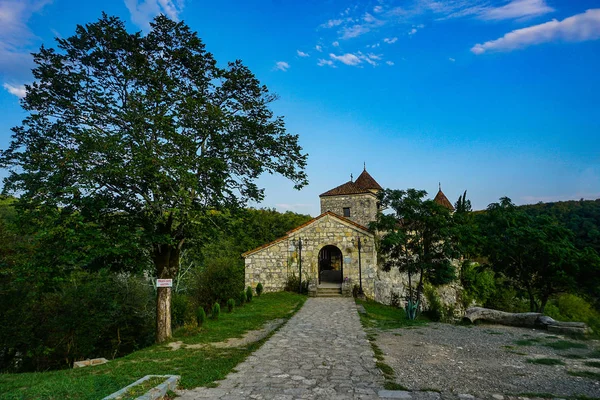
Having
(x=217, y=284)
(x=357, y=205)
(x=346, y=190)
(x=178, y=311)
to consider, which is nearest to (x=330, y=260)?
(x=357, y=205)

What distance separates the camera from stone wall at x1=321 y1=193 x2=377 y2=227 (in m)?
27.3

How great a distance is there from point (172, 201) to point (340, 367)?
5.62 m

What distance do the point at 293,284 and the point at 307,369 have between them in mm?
13621

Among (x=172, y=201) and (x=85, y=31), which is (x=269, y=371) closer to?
(x=172, y=201)

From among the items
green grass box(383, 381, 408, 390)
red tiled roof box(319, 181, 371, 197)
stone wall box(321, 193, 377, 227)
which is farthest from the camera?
red tiled roof box(319, 181, 371, 197)

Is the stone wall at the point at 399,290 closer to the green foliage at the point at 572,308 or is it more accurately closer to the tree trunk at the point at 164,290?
the green foliage at the point at 572,308

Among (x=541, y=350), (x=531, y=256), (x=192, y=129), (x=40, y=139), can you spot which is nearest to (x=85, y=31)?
(x=40, y=139)

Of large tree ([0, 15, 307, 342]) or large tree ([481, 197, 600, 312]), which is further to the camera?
large tree ([481, 197, 600, 312])

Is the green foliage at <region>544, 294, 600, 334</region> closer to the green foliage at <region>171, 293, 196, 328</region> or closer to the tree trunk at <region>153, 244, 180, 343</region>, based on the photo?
the green foliage at <region>171, 293, 196, 328</region>

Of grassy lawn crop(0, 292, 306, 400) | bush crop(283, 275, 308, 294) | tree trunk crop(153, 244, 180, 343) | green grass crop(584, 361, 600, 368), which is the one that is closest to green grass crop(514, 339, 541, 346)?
green grass crop(584, 361, 600, 368)

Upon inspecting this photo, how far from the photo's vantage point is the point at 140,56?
952 centimetres

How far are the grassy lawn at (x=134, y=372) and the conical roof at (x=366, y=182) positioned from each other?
68.5 ft

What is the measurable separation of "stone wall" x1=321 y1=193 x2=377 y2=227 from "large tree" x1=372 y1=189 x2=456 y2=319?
37.2 feet

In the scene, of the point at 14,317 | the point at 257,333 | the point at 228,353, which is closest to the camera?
the point at 228,353
